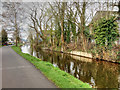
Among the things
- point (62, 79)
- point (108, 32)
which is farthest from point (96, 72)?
point (108, 32)

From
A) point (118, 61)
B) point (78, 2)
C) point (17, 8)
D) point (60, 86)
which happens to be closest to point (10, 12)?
point (17, 8)

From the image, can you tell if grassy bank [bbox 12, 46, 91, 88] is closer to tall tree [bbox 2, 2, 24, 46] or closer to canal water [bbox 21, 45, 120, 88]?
canal water [bbox 21, 45, 120, 88]

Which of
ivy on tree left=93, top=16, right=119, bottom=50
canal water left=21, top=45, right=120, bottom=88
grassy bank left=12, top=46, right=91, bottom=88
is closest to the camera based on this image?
grassy bank left=12, top=46, right=91, bottom=88

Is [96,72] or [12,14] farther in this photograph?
[12,14]

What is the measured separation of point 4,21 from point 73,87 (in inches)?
1130

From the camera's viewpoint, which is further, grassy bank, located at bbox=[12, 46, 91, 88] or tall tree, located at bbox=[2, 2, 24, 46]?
tall tree, located at bbox=[2, 2, 24, 46]

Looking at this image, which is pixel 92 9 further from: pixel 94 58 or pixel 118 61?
pixel 118 61

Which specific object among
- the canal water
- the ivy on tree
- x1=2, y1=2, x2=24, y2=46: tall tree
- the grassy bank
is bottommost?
the canal water

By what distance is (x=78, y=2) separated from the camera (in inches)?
805

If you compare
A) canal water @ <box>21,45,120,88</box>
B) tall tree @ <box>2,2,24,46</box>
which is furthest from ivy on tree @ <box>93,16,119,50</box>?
tall tree @ <box>2,2,24,46</box>

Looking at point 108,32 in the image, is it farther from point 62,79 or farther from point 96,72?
point 62,79

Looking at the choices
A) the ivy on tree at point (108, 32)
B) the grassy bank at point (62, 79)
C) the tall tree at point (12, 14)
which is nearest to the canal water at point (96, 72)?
the grassy bank at point (62, 79)

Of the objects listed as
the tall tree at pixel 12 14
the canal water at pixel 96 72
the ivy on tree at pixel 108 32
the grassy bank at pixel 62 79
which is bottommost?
the canal water at pixel 96 72

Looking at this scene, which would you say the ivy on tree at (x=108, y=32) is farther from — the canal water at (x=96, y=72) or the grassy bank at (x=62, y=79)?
the grassy bank at (x=62, y=79)
